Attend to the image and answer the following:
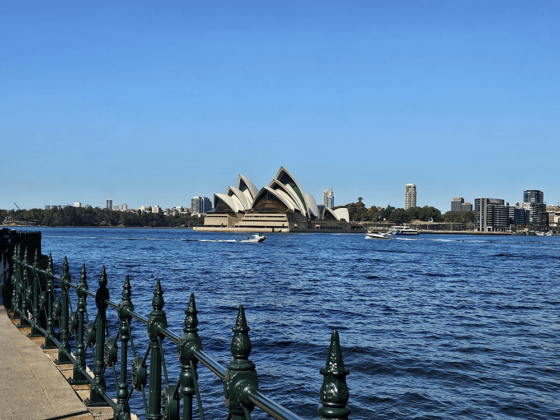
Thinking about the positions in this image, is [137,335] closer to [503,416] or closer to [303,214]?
[503,416]

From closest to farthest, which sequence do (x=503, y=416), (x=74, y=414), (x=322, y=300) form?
(x=74, y=414) < (x=503, y=416) < (x=322, y=300)

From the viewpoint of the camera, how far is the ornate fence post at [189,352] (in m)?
2.46

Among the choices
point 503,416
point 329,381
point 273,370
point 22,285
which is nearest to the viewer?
point 329,381

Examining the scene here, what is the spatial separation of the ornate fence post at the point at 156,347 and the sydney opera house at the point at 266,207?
122459 millimetres

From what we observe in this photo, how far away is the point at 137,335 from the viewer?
45.0 feet

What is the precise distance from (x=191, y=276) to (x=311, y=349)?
18.9 m

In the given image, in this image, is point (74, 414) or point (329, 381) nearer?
point (329, 381)

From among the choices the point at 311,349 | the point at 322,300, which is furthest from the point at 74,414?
the point at 322,300

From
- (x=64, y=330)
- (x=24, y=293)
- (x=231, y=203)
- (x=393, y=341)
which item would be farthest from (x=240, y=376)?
(x=231, y=203)

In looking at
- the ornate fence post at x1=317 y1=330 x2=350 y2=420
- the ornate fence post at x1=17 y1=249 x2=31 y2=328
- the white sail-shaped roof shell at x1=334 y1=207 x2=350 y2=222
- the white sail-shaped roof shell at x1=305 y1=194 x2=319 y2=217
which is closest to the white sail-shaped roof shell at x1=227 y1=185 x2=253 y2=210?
the white sail-shaped roof shell at x1=305 y1=194 x2=319 y2=217

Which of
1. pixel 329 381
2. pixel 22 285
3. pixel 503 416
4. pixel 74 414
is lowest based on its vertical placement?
pixel 503 416

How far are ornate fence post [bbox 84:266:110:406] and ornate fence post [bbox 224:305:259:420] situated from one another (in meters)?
2.42

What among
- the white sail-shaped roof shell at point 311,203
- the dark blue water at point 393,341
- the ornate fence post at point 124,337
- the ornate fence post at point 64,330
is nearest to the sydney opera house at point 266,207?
the white sail-shaped roof shell at point 311,203

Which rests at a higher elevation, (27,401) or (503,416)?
(27,401)
